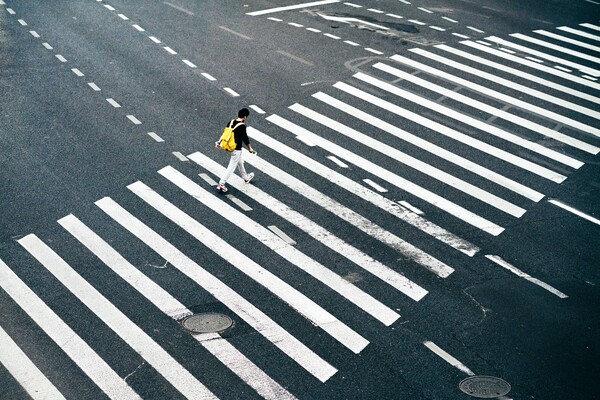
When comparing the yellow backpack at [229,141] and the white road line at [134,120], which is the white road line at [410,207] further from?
the white road line at [134,120]

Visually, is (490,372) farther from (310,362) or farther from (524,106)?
(524,106)

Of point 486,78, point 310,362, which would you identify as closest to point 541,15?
point 486,78

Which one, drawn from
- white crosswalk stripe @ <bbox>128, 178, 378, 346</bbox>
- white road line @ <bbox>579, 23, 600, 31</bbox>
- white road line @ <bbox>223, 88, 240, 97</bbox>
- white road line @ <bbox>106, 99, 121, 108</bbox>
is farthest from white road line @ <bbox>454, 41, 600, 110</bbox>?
white crosswalk stripe @ <bbox>128, 178, 378, 346</bbox>

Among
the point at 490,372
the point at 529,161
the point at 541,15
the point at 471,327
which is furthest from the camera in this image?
the point at 541,15

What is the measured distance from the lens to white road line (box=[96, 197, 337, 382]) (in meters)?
12.2

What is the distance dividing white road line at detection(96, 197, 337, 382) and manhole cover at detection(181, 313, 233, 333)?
11.8 inches

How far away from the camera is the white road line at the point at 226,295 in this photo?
1222 cm

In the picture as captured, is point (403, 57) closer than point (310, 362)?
No

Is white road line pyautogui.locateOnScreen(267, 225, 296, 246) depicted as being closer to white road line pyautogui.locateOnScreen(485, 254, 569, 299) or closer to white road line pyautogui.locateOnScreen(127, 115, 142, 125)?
white road line pyautogui.locateOnScreen(485, 254, 569, 299)

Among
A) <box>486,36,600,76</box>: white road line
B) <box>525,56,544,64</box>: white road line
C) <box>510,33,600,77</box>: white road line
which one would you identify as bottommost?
<box>525,56,544,64</box>: white road line

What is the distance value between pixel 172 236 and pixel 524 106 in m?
12.1

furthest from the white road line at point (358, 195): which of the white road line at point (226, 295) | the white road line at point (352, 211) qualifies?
the white road line at point (226, 295)

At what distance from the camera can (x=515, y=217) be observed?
17.0m

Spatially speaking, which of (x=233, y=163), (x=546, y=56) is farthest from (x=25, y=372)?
(x=546, y=56)
